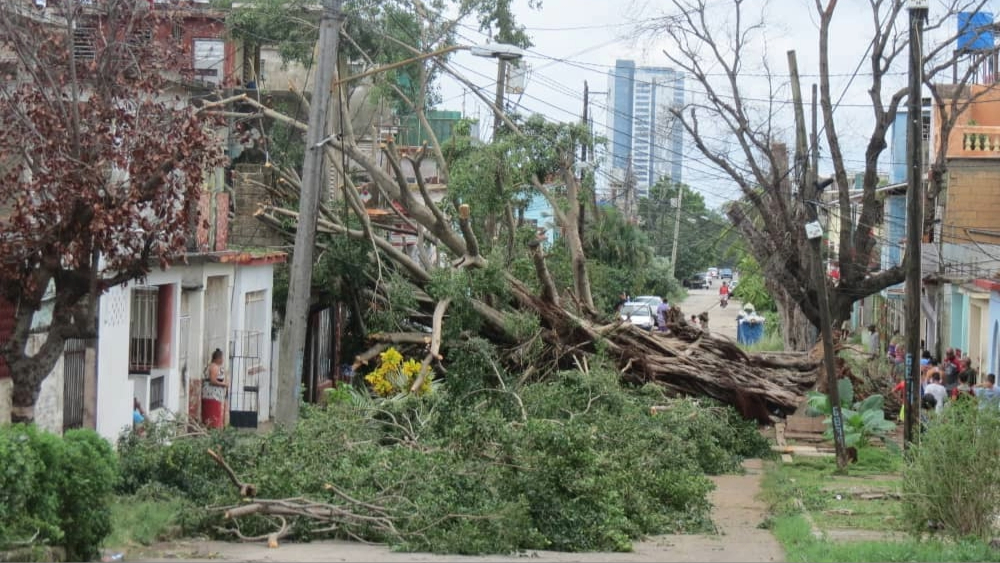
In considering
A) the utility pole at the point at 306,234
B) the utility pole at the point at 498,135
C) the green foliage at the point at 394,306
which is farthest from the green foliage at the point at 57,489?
the utility pole at the point at 498,135

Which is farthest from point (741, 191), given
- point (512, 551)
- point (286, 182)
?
point (512, 551)

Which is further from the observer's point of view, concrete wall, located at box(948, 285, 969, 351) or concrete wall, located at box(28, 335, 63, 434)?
concrete wall, located at box(948, 285, 969, 351)

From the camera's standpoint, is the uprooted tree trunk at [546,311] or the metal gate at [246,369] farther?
the uprooted tree trunk at [546,311]

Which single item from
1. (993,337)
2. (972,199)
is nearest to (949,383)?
(993,337)

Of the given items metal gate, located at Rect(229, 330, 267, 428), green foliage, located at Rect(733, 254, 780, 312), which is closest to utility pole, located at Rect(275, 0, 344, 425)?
metal gate, located at Rect(229, 330, 267, 428)

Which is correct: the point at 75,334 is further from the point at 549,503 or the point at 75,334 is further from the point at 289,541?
the point at 549,503

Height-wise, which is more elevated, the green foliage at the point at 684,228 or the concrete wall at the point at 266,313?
the green foliage at the point at 684,228

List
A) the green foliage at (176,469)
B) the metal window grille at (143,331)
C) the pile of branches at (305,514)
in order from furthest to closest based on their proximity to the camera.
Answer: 1. the metal window grille at (143,331)
2. the green foliage at (176,469)
3. the pile of branches at (305,514)

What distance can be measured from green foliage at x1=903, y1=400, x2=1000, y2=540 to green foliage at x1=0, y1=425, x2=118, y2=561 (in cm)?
781

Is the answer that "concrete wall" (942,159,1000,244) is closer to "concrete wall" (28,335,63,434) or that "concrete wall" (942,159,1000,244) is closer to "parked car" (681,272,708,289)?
"concrete wall" (28,335,63,434)

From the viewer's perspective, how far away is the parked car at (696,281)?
107562 mm

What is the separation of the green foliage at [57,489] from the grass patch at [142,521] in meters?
0.72

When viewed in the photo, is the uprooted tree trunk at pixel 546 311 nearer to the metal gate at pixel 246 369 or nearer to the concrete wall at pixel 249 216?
the concrete wall at pixel 249 216

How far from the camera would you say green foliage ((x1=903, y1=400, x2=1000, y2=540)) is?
1203 cm
